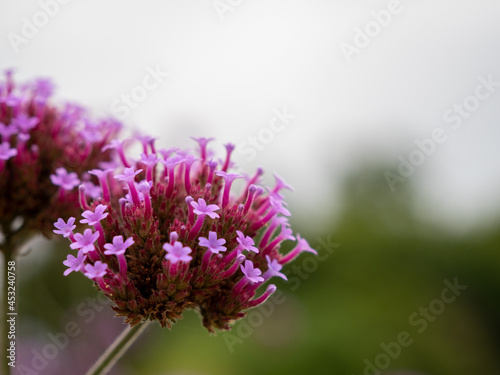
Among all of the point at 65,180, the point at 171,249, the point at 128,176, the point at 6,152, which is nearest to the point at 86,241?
the point at 128,176

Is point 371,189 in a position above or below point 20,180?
above

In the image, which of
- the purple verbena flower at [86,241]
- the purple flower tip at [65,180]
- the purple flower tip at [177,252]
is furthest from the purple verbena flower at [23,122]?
the purple flower tip at [177,252]

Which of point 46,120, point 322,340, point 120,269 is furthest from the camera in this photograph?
point 322,340

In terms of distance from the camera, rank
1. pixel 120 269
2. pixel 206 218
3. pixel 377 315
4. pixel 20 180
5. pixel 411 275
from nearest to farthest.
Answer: pixel 120 269
pixel 206 218
pixel 20 180
pixel 377 315
pixel 411 275

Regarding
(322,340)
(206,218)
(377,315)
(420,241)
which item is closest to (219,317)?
(206,218)

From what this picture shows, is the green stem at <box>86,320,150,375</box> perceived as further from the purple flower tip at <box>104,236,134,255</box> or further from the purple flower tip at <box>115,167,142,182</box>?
the purple flower tip at <box>115,167,142,182</box>

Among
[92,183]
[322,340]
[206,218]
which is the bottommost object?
[322,340]

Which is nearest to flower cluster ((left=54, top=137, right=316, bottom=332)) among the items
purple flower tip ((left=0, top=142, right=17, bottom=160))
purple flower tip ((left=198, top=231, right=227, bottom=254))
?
purple flower tip ((left=198, top=231, right=227, bottom=254))

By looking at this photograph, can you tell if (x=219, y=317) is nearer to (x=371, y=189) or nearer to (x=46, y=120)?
(x=46, y=120)
